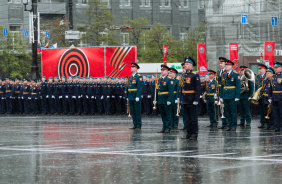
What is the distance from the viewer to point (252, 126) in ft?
67.2

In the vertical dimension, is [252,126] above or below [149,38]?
below

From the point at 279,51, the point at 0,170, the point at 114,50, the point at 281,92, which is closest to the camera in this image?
the point at 0,170

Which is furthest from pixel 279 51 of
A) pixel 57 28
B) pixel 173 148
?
pixel 173 148

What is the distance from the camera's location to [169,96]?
1825 centimetres

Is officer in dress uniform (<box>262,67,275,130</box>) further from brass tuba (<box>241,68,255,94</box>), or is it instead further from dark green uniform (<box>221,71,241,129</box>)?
brass tuba (<box>241,68,255,94</box>)

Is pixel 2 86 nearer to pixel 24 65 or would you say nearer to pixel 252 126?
pixel 252 126

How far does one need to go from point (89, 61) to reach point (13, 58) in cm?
2453

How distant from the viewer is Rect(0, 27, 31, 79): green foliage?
178 feet

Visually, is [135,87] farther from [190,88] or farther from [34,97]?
[34,97]

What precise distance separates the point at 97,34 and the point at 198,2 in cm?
2019

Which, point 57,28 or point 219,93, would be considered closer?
point 219,93

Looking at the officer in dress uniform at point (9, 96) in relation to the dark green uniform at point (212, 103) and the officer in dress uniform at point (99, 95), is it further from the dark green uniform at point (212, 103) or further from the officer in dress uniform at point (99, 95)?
the dark green uniform at point (212, 103)

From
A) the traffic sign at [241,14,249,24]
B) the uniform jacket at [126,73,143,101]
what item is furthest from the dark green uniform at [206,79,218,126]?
the traffic sign at [241,14,249,24]

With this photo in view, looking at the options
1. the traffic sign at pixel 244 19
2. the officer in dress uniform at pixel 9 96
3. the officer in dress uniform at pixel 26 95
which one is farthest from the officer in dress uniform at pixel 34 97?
the traffic sign at pixel 244 19
